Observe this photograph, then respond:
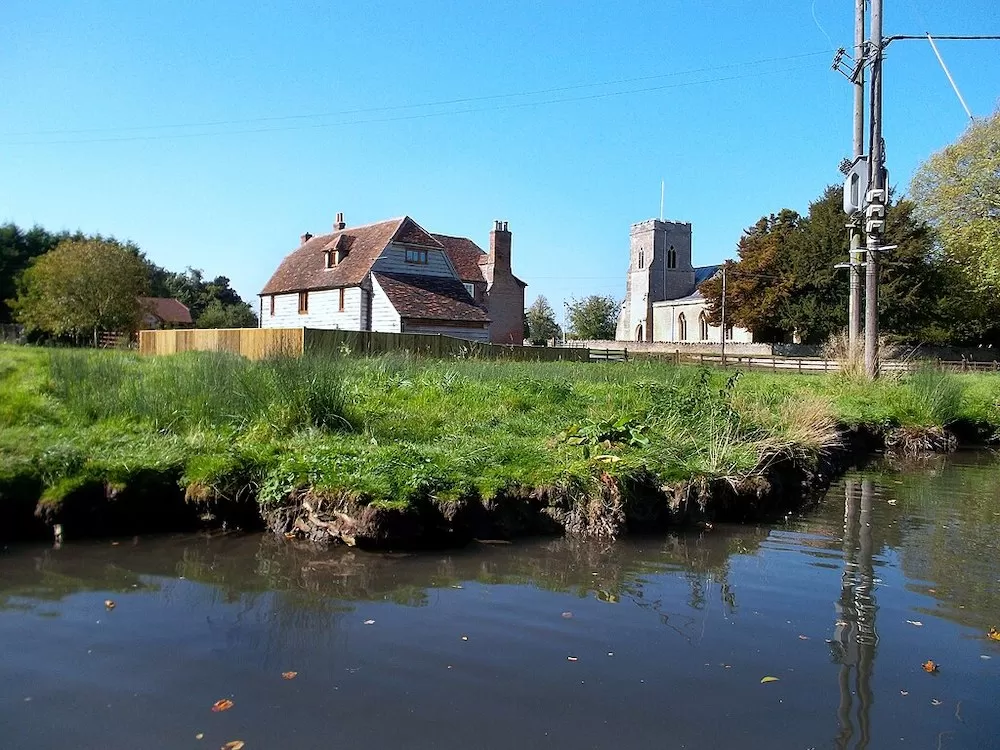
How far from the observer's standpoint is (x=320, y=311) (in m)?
39.1

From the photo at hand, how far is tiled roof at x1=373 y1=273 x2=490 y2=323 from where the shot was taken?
35.2 m

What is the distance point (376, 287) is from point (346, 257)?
14.9ft

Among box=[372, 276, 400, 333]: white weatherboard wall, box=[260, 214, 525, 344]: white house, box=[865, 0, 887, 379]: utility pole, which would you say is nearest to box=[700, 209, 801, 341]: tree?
box=[260, 214, 525, 344]: white house

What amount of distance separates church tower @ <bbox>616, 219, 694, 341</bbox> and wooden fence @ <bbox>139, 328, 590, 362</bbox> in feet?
203

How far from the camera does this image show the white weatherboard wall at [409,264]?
120 feet

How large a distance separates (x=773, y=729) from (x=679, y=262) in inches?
3647

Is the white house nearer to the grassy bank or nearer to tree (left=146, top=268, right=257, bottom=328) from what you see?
the grassy bank

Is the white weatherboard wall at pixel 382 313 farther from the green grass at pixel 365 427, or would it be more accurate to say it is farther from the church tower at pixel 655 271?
the church tower at pixel 655 271

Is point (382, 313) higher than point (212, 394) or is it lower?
higher

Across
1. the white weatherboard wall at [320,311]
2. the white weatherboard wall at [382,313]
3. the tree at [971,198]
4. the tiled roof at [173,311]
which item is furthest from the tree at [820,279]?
the tiled roof at [173,311]

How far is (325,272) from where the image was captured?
39.6 metres

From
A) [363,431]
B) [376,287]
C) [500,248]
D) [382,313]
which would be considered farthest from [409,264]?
[363,431]

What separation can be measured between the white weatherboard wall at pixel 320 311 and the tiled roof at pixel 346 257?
0.39 meters

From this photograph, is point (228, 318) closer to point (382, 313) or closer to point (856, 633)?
point (382, 313)
